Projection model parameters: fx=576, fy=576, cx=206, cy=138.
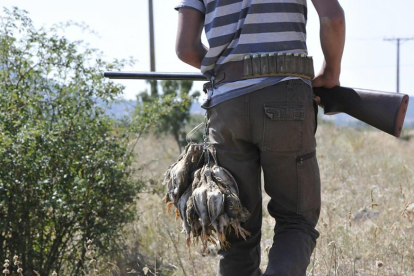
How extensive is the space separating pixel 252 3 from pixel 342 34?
1.51ft

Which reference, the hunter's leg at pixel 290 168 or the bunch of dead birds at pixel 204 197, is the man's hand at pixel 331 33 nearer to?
the hunter's leg at pixel 290 168

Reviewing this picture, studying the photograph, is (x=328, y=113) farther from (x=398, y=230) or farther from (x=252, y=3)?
(x=398, y=230)

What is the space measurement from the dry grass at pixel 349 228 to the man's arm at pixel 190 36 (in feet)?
3.07

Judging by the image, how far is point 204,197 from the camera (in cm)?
278

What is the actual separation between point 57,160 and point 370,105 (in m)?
2.85

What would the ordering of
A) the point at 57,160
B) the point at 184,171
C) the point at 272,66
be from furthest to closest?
1. the point at 57,160
2. the point at 184,171
3. the point at 272,66

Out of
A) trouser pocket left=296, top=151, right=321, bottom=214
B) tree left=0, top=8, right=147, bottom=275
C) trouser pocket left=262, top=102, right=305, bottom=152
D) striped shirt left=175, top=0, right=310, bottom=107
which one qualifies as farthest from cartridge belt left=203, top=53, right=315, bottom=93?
tree left=0, top=8, right=147, bottom=275

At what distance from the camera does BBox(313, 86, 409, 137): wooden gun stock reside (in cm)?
286

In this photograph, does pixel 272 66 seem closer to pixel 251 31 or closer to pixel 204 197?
pixel 251 31

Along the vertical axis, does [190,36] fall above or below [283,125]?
above

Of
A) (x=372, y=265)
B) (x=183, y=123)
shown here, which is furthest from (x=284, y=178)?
(x=183, y=123)

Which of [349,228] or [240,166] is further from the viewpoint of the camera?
[349,228]

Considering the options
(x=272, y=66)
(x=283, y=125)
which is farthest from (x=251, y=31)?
(x=283, y=125)

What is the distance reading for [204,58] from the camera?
9.68ft
